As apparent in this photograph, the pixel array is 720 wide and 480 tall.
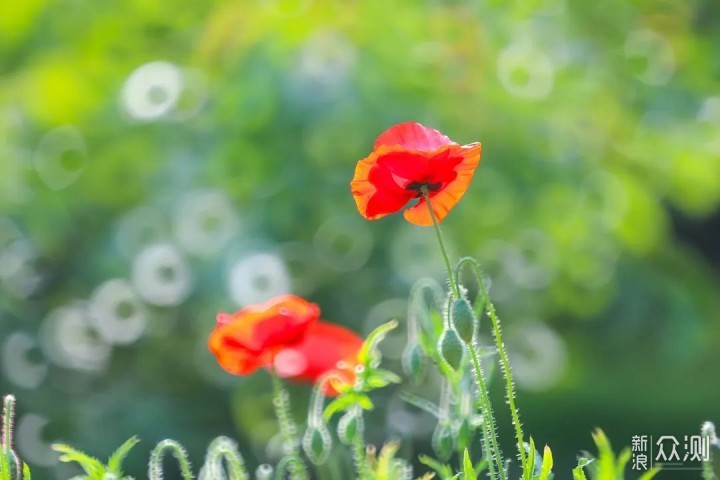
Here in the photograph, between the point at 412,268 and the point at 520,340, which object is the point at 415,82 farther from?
the point at 520,340

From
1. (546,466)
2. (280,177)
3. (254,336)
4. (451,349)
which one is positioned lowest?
(546,466)

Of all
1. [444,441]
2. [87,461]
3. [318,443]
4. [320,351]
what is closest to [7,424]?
[87,461]

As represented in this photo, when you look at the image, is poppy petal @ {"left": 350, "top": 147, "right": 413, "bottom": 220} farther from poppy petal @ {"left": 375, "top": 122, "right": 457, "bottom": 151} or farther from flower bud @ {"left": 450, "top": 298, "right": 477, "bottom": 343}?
flower bud @ {"left": 450, "top": 298, "right": 477, "bottom": 343}

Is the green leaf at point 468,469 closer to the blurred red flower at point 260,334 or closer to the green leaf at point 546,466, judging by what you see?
the green leaf at point 546,466

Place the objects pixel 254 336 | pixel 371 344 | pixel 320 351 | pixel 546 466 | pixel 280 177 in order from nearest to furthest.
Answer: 1. pixel 546 466
2. pixel 371 344
3. pixel 254 336
4. pixel 320 351
5. pixel 280 177

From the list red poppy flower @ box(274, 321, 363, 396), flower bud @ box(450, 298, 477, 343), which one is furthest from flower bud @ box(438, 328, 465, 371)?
red poppy flower @ box(274, 321, 363, 396)

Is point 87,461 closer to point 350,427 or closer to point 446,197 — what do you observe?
point 350,427

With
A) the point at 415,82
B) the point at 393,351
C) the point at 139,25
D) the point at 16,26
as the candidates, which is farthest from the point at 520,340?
the point at 16,26
